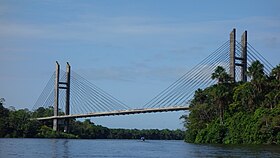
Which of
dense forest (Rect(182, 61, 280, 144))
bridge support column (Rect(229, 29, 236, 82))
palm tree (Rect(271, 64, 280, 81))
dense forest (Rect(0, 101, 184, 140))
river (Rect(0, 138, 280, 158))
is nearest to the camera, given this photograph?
river (Rect(0, 138, 280, 158))

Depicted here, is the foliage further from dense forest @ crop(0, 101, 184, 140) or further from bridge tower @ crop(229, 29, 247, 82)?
bridge tower @ crop(229, 29, 247, 82)

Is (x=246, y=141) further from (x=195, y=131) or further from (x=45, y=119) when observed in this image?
(x=45, y=119)

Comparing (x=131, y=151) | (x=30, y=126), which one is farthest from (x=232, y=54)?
(x=30, y=126)

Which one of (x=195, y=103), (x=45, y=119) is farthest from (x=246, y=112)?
(x=45, y=119)

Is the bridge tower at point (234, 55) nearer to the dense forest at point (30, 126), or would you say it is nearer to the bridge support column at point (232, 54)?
the bridge support column at point (232, 54)

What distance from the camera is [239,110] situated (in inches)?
3226

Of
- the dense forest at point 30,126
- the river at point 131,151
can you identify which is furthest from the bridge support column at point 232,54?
the dense forest at point 30,126

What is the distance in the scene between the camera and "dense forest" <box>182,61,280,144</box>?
7406 cm

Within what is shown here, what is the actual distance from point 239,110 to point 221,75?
5.61 meters

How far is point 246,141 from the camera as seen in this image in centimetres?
7594

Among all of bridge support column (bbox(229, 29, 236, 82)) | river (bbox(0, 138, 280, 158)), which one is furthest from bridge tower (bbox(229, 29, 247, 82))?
river (bbox(0, 138, 280, 158))

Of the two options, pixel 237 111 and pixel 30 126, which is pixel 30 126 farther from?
pixel 237 111

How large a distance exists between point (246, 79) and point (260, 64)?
5.48 meters

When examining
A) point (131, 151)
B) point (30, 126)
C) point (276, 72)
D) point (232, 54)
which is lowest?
point (131, 151)
